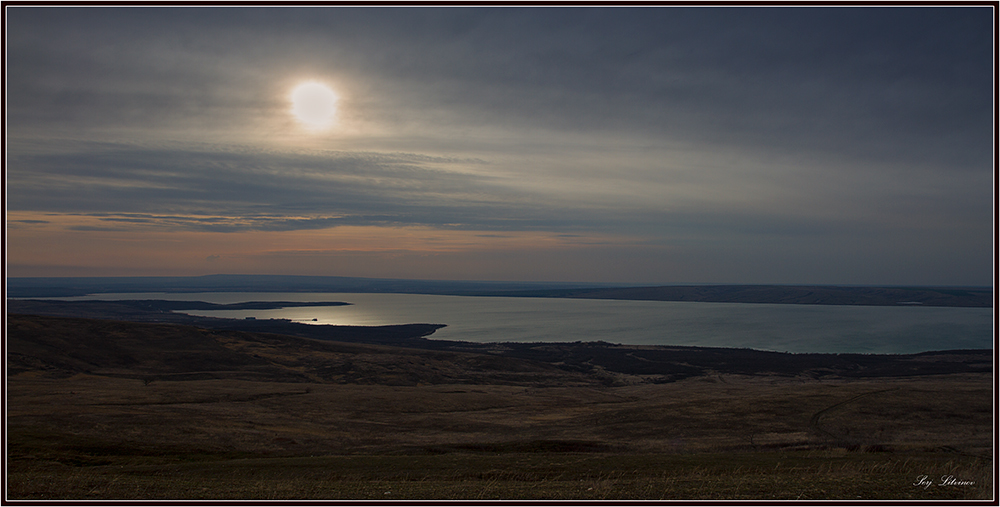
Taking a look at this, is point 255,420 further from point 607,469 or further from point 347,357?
point 347,357

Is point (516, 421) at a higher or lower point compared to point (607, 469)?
lower

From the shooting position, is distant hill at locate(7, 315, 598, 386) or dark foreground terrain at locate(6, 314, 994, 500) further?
distant hill at locate(7, 315, 598, 386)

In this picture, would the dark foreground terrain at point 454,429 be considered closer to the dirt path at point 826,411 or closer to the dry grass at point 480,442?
the dry grass at point 480,442

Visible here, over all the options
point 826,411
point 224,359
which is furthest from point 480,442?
point 224,359

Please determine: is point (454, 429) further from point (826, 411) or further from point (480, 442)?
point (826, 411)

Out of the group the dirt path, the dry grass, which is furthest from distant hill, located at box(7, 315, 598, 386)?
the dirt path

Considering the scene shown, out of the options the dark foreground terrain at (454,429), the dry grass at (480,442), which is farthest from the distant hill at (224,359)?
the dry grass at (480,442)

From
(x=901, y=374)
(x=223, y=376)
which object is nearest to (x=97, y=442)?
(x=223, y=376)

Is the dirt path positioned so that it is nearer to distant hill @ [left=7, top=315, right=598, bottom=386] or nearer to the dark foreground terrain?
the dark foreground terrain
